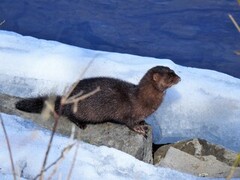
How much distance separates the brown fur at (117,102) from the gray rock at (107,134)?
41 millimetres

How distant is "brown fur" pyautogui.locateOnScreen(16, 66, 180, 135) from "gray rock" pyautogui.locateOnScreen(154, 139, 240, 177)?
0.74 feet

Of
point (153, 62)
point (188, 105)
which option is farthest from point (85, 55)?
point (188, 105)

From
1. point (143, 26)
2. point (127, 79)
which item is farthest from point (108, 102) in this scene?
point (143, 26)

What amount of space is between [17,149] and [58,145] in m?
0.27

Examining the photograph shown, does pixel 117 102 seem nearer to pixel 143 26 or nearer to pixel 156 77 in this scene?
pixel 156 77

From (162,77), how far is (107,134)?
48 centimetres

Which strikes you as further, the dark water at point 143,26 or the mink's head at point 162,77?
the dark water at point 143,26

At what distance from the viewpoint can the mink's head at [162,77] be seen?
13.1 feet

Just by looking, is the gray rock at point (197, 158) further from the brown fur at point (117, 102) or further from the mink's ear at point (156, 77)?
the mink's ear at point (156, 77)

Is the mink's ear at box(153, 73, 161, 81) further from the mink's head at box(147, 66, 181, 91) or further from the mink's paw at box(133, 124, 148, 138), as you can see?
the mink's paw at box(133, 124, 148, 138)

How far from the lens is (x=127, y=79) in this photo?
15.8ft

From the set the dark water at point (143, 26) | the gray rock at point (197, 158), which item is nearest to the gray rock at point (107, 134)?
the gray rock at point (197, 158)

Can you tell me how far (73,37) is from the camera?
6.50m

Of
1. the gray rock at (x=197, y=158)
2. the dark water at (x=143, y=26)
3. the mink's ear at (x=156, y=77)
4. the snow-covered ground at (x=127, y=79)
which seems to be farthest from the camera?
the dark water at (x=143, y=26)
